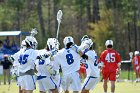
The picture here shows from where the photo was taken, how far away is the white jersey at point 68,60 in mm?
17281

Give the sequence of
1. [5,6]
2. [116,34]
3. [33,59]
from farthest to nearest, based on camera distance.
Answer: [5,6] → [116,34] → [33,59]

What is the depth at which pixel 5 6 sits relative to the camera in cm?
6041

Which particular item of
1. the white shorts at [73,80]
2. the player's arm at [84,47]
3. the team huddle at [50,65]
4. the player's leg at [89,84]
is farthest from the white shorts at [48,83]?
the player's leg at [89,84]

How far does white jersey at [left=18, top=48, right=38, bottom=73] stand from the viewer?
1684 centimetres

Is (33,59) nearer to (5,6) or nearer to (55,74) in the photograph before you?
(55,74)

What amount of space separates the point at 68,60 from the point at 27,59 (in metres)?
1.23

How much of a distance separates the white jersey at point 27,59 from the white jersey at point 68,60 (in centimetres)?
76

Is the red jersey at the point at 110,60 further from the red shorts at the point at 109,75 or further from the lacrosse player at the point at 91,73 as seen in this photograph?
the lacrosse player at the point at 91,73

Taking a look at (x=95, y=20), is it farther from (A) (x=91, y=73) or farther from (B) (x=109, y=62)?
(A) (x=91, y=73)

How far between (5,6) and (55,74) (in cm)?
4362

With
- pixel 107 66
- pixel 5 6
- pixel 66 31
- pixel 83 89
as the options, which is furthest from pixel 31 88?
pixel 66 31

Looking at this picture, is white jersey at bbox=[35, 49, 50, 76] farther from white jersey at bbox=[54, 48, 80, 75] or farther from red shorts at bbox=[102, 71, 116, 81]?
red shorts at bbox=[102, 71, 116, 81]

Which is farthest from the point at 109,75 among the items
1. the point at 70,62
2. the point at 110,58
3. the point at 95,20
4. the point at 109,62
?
the point at 95,20

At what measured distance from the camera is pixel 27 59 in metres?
16.8
